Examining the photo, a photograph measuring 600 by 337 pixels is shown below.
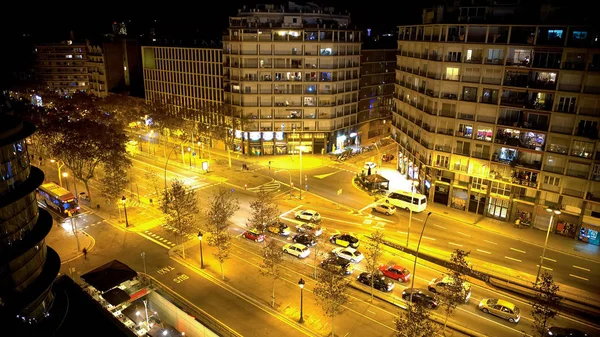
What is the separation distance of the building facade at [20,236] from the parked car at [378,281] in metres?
29.2

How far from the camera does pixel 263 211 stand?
49.8 metres

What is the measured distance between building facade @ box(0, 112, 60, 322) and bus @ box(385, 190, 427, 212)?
48485mm

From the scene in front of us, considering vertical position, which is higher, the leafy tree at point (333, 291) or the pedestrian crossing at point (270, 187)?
the leafy tree at point (333, 291)

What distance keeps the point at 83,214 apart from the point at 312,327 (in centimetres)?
4172

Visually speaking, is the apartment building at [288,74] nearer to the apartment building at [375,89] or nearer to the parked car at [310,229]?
the apartment building at [375,89]

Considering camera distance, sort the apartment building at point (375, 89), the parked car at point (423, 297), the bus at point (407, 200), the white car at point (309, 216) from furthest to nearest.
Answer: the apartment building at point (375, 89) < the bus at point (407, 200) < the white car at point (309, 216) < the parked car at point (423, 297)

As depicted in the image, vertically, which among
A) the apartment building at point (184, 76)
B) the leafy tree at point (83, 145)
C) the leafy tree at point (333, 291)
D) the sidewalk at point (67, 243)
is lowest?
the sidewalk at point (67, 243)

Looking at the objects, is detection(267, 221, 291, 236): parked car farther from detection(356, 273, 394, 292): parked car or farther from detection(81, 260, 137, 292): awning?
detection(81, 260, 137, 292): awning

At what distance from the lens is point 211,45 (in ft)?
328

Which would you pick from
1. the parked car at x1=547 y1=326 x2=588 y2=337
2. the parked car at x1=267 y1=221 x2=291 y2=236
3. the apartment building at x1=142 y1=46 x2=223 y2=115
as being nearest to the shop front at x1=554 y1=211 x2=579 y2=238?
the parked car at x1=547 y1=326 x2=588 y2=337

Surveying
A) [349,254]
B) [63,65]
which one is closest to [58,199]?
[349,254]

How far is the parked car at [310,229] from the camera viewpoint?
→ 56.0 m

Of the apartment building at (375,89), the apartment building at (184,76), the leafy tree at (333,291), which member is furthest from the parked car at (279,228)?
the apartment building at (375,89)

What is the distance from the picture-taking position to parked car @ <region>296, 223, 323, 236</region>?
184 feet
